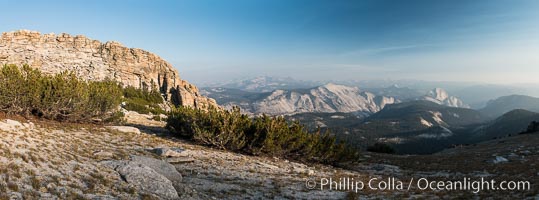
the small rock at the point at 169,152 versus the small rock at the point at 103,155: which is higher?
the small rock at the point at 103,155

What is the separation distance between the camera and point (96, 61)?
409ft

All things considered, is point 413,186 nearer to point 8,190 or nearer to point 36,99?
point 8,190

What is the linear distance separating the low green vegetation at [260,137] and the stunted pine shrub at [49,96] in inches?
359

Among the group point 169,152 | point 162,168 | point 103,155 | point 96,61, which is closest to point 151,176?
point 162,168

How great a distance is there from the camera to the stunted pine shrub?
23.0m

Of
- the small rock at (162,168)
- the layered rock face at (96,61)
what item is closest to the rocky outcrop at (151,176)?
the small rock at (162,168)

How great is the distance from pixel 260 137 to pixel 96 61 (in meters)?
126

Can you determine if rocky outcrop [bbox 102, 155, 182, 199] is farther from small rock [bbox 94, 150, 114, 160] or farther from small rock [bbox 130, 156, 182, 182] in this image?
small rock [bbox 94, 150, 114, 160]

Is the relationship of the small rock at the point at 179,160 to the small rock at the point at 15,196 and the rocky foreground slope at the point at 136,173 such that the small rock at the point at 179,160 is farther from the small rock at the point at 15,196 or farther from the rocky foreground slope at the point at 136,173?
the small rock at the point at 15,196

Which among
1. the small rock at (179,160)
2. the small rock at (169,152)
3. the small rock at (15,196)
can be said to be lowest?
the small rock at (179,160)

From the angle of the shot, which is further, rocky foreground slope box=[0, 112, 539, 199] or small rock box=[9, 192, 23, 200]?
rocky foreground slope box=[0, 112, 539, 199]

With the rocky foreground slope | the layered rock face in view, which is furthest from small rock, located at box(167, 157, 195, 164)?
the layered rock face

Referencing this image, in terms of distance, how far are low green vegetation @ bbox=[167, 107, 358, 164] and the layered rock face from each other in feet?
231

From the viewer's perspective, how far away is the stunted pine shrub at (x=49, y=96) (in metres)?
23.0
